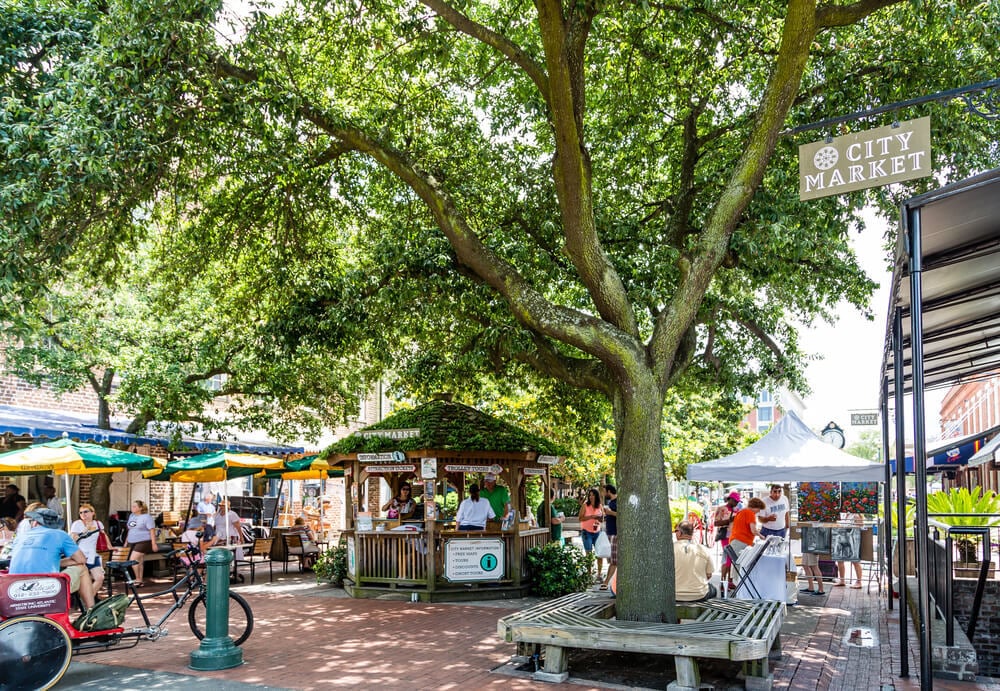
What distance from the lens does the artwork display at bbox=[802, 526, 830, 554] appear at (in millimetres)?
14734

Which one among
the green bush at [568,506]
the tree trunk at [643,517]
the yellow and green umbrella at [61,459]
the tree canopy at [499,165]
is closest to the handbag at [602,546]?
the tree canopy at [499,165]

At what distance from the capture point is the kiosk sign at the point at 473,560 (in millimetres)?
13688

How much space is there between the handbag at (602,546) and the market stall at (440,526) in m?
1.13

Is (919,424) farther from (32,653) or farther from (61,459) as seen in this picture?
(61,459)

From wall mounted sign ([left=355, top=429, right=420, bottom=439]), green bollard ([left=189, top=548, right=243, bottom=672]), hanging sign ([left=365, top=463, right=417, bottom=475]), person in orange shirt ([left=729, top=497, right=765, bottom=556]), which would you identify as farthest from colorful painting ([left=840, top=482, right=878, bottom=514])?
green bollard ([left=189, top=548, right=243, bottom=672])

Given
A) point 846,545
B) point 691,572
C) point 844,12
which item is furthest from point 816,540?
point 844,12

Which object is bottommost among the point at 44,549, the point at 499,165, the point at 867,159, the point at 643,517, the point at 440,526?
the point at 440,526

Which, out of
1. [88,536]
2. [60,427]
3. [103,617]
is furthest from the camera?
[60,427]

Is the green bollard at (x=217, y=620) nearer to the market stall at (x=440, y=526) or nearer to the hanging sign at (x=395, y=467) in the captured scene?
the market stall at (x=440, y=526)

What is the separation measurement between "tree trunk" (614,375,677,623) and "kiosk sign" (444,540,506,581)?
5.35m

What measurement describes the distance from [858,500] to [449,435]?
31.0 ft

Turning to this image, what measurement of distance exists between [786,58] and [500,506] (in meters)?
8.75

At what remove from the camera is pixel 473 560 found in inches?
542

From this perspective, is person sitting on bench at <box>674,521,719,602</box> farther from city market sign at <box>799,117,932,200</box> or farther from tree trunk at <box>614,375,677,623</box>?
city market sign at <box>799,117,932,200</box>
